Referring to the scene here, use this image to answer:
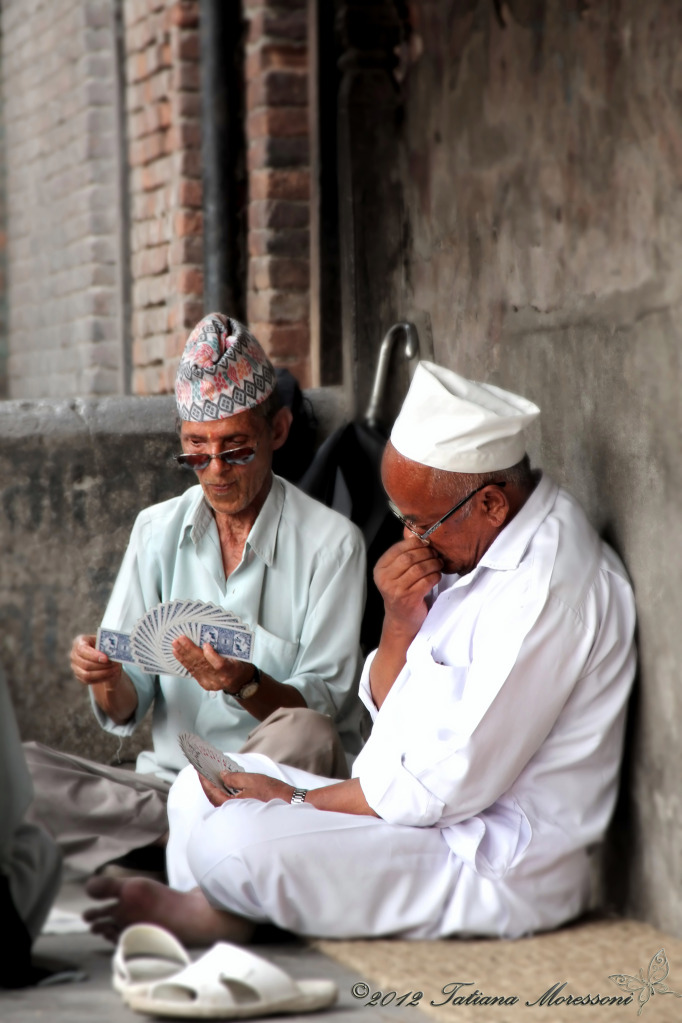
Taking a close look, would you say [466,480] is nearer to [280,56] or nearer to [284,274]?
[284,274]

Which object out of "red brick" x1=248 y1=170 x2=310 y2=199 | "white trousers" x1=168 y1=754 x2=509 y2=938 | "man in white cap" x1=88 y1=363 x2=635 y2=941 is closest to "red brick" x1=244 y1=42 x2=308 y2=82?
"red brick" x1=248 y1=170 x2=310 y2=199

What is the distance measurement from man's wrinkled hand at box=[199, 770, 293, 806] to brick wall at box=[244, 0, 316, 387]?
2335 millimetres

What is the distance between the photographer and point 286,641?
2816 mm

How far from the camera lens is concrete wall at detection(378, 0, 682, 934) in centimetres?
214

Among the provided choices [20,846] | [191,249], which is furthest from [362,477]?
[20,846]

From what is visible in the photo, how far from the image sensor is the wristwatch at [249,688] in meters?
2.58

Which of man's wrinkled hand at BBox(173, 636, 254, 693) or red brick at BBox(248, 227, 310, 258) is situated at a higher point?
red brick at BBox(248, 227, 310, 258)

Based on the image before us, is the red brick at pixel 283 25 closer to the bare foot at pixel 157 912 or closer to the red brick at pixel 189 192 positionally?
the red brick at pixel 189 192

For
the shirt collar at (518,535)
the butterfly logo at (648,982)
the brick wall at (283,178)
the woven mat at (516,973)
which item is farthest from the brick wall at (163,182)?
the butterfly logo at (648,982)

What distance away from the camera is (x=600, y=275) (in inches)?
94.3

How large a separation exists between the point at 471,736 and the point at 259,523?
984 mm

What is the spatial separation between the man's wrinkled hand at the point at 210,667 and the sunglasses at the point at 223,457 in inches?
17.5

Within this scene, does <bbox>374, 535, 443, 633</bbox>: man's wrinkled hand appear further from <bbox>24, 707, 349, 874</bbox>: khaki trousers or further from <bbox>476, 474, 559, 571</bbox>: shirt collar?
<bbox>24, 707, 349, 874</bbox>: khaki trousers

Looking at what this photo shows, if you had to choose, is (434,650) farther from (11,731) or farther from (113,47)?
(113,47)
